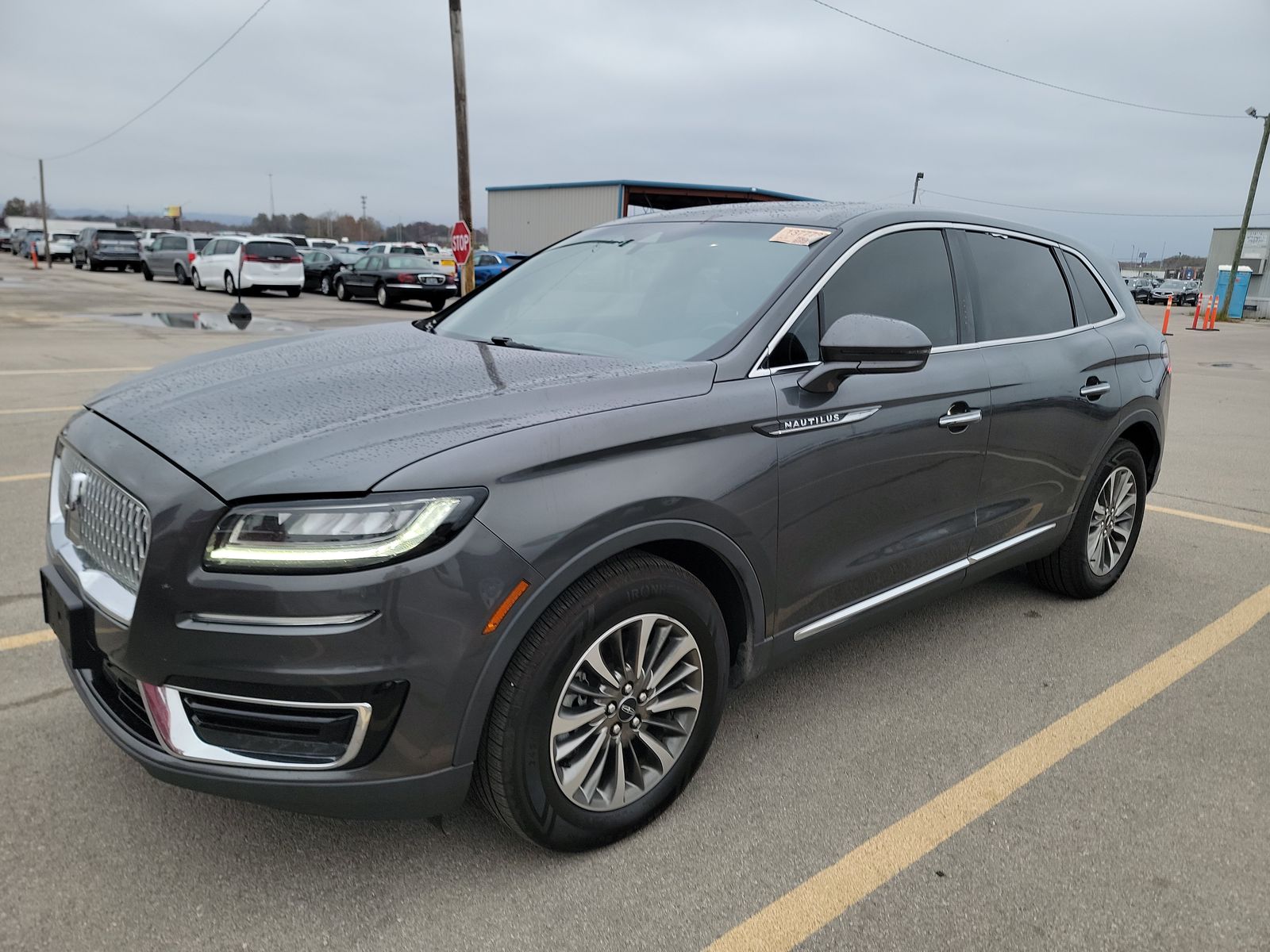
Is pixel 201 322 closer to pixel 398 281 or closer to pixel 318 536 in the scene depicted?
pixel 398 281

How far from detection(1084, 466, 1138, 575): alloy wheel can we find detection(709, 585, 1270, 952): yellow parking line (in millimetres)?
573

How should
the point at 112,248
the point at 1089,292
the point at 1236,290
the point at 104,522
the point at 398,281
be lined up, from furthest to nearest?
the point at 112,248 < the point at 1236,290 < the point at 398,281 < the point at 1089,292 < the point at 104,522

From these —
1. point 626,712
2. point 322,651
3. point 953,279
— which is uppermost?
point 953,279

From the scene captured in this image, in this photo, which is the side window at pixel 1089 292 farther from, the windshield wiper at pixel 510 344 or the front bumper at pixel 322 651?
the front bumper at pixel 322 651

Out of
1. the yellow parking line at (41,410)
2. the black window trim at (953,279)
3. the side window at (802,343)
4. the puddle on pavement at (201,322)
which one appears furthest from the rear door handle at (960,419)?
the puddle on pavement at (201,322)

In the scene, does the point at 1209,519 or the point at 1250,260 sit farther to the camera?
the point at 1250,260

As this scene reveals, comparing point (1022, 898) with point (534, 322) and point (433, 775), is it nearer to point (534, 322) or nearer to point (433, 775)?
point (433, 775)

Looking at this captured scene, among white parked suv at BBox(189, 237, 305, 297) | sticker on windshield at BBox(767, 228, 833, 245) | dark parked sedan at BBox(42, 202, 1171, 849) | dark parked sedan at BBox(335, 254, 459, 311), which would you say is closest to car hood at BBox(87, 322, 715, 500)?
dark parked sedan at BBox(42, 202, 1171, 849)

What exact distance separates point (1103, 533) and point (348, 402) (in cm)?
360

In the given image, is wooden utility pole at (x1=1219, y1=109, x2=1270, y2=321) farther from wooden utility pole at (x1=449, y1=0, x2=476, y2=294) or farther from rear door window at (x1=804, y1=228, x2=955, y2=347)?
rear door window at (x1=804, y1=228, x2=955, y2=347)

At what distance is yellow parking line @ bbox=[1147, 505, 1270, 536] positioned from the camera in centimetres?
586

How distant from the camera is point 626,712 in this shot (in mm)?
2512

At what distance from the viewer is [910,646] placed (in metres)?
3.94

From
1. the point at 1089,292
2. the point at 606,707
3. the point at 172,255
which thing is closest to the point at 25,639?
the point at 606,707
